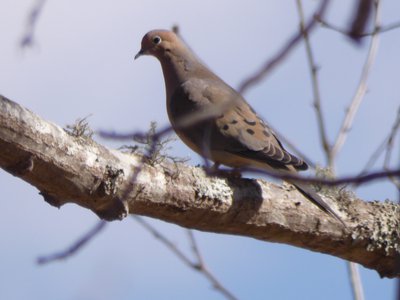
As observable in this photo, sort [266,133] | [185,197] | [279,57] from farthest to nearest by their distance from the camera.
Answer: [266,133], [185,197], [279,57]

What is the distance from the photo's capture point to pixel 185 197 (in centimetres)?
305

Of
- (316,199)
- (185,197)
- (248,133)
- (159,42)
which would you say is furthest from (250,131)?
(159,42)

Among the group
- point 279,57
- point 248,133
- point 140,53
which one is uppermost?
point 279,57

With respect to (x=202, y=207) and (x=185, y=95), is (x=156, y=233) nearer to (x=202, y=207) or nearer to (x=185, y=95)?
(x=202, y=207)

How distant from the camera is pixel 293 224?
3.34 m

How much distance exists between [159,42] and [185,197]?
239 cm

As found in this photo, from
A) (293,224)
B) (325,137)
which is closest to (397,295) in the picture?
(293,224)

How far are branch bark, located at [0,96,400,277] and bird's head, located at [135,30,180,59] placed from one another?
6.53 ft

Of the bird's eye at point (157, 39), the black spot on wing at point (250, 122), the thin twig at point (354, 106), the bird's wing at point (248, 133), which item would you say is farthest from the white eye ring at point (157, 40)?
the thin twig at point (354, 106)

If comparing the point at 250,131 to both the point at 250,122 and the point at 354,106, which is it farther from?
the point at 354,106

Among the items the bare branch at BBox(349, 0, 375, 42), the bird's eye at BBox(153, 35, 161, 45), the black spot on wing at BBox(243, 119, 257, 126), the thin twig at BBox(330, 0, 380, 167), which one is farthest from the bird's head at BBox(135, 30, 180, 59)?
the bare branch at BBox(349, 0, 375, 42)

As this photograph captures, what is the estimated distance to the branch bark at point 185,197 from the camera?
8.36ft

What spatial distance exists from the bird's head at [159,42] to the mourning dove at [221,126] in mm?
75

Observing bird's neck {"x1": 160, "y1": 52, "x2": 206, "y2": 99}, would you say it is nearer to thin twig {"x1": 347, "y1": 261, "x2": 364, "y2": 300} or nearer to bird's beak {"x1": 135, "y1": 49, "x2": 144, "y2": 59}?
bird's beak {"x1": 135, "y1": 49, "x2": 144, "y2": 59}
